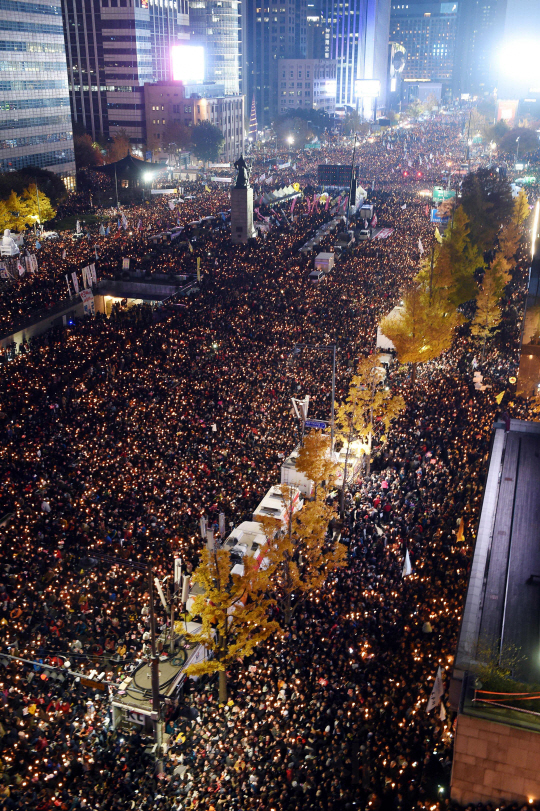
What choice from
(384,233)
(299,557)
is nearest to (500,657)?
(299,557)

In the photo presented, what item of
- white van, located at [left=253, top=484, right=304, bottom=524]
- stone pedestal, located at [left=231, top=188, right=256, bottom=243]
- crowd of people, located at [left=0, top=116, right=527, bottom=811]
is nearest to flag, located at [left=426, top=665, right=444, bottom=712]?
crowd of people, located at [left=0, top=116, right=527, bottom=811]

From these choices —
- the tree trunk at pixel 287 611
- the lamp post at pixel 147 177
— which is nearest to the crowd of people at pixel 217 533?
the tree trunk at pixel 287 611

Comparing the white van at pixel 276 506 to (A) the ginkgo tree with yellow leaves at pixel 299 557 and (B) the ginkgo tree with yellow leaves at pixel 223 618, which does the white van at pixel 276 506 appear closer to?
(A) the ginkgo tree with yellow leaves at pixel 299 557

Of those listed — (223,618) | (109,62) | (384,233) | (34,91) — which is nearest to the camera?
(223,618)

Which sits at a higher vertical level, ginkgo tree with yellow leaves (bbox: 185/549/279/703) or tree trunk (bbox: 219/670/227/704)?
ginkgo tree with yellow leaves (bbox: 185/549/279/703)

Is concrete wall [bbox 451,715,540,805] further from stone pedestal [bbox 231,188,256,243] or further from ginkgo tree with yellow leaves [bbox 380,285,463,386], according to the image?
stone pedestal [bbox 231,188,256,243]

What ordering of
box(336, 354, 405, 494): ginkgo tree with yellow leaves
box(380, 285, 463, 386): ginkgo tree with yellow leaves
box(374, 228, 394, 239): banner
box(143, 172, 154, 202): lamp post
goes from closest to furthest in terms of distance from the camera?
box(336, 354, 405, 494): ginkgo tree with yellow leaves < box(380, 285, 463, 386): ginkgo tree with yellow leaves < box(374, 228, 394, 239): banner < box(143, 172, 154, 202): lamp post

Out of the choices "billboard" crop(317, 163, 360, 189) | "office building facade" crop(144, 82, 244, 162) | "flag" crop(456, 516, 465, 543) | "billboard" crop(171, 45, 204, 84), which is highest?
"billboard" crop(171, 45, 204, 84)

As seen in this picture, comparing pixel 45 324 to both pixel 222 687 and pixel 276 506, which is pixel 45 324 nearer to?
pixel 276 506
